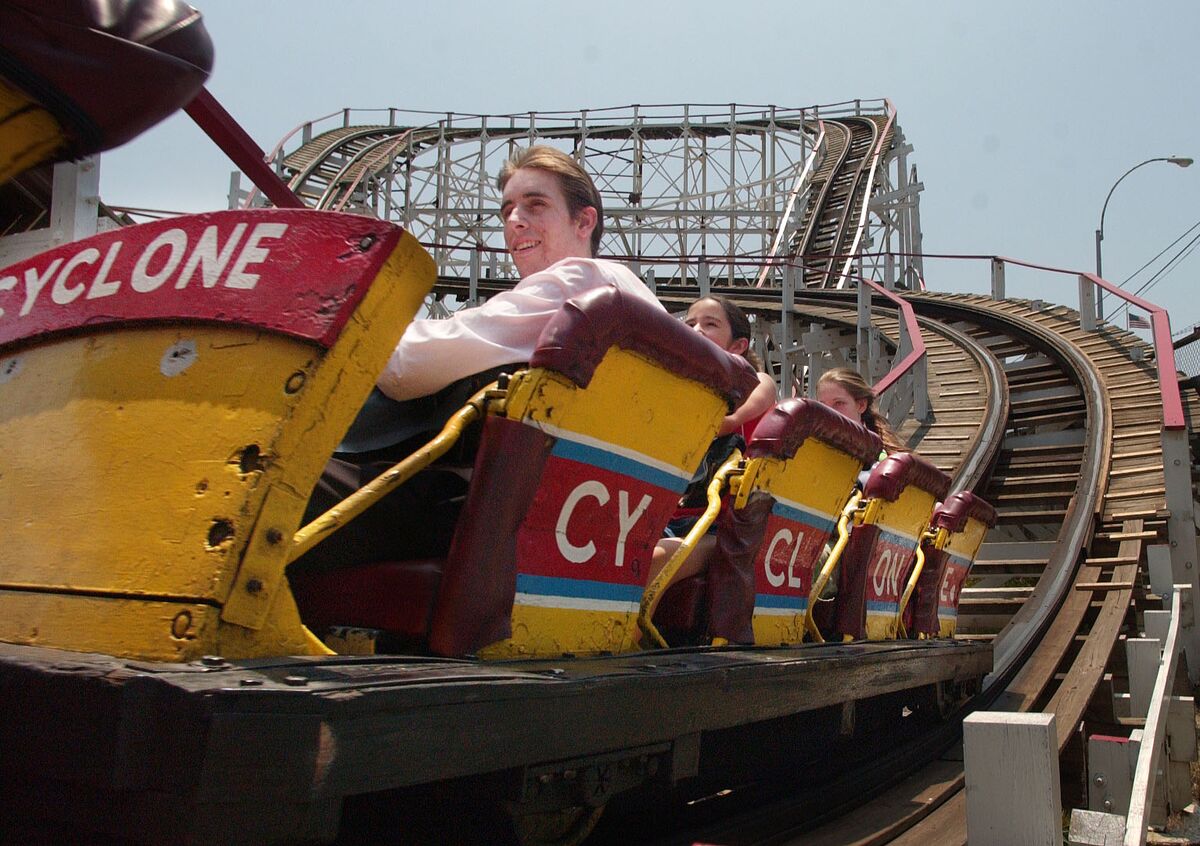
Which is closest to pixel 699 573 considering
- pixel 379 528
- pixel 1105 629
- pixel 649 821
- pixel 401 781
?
pixel 649 821

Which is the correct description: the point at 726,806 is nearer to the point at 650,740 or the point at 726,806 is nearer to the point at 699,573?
the point at 699,573

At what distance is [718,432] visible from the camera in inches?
85.9

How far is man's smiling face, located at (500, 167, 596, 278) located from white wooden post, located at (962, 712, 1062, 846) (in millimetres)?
1144

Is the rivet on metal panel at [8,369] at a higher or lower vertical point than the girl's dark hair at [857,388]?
lower

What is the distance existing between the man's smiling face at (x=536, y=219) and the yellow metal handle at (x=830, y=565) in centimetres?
113

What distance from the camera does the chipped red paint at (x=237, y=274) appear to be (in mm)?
1287

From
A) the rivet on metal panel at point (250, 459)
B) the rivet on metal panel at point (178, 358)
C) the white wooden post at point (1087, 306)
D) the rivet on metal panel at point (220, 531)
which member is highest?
the white wooden post at point (1087, 306)

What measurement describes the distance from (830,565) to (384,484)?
1658mm

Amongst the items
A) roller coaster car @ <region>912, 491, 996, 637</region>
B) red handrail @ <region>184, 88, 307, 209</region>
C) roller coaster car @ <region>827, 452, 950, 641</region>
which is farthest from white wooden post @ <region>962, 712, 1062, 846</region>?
roller coaster car @ <region>912, 491, 996, 637</region>

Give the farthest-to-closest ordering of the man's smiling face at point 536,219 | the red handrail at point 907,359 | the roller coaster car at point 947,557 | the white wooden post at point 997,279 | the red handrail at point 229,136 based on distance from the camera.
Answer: the white wooden post at point 997,279
the red handrail at point 907,359
the roller coaster car at point 947,557
the man's smiling face at point 536,219
the red handrail at point 229,136

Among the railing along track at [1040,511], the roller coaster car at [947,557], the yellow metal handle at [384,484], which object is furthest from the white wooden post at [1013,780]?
the roller coaster car at [947,557]

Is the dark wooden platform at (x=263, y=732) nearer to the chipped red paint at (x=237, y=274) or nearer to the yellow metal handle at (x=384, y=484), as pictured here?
the yellow metal handle at (x=384, y=484)

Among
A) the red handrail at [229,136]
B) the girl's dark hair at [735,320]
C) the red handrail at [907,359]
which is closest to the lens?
the red handrail at [229,136]

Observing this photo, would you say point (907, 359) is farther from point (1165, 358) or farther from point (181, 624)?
point (181, 624)
